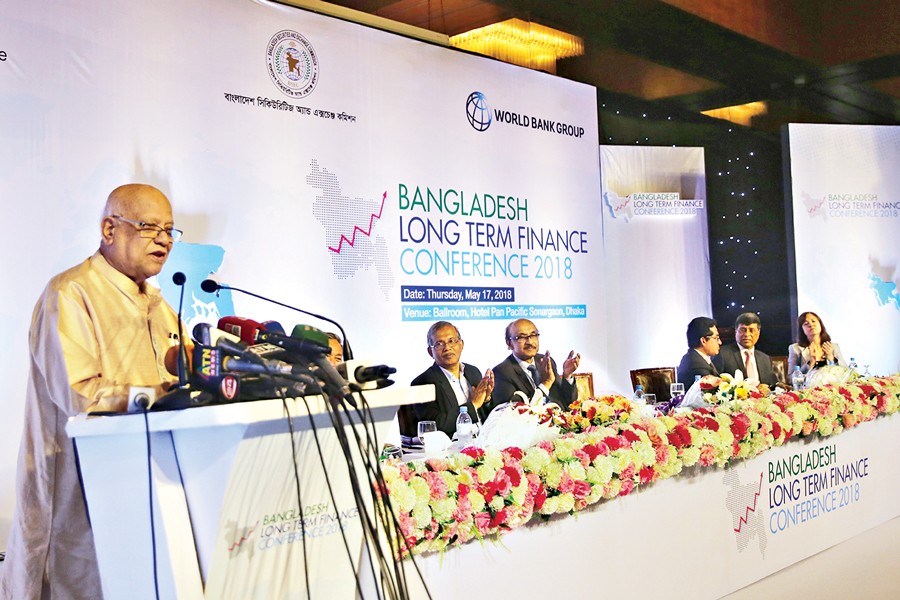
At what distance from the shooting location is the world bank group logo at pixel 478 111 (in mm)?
5750

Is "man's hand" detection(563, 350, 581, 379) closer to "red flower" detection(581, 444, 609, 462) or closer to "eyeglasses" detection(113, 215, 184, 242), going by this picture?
"red flower" detection(581, 444, 609, 462)

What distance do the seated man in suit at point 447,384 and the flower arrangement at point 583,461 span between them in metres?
1.61

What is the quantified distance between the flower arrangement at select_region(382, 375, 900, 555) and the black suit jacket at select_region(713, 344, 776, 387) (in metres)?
2.90

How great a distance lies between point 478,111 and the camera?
5.81 m

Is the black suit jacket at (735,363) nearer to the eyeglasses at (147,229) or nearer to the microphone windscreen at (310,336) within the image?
the eyeglasses at (147,229)

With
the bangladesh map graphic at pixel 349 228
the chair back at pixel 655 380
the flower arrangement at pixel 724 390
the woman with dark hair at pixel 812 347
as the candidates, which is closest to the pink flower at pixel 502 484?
the flower arrangement at pixel 724 390

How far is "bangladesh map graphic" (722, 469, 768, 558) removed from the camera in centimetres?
361

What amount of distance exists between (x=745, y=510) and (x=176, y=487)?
9.33ft

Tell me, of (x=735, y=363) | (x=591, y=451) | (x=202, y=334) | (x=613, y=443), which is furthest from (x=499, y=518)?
(x=735, y=363)

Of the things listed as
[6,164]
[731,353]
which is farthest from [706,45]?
[6,164]

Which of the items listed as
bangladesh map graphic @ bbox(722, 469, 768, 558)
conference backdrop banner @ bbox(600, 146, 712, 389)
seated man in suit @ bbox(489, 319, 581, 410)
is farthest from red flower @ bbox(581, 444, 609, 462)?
conference backdrop banner @ bbox(600, 146, 712, 389)

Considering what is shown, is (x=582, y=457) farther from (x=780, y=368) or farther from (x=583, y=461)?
(x=780, y=368)

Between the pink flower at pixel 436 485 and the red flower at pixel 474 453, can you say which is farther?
the red flower at pixel 474 453

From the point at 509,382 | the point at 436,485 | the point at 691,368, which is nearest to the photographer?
the point at 436,485
